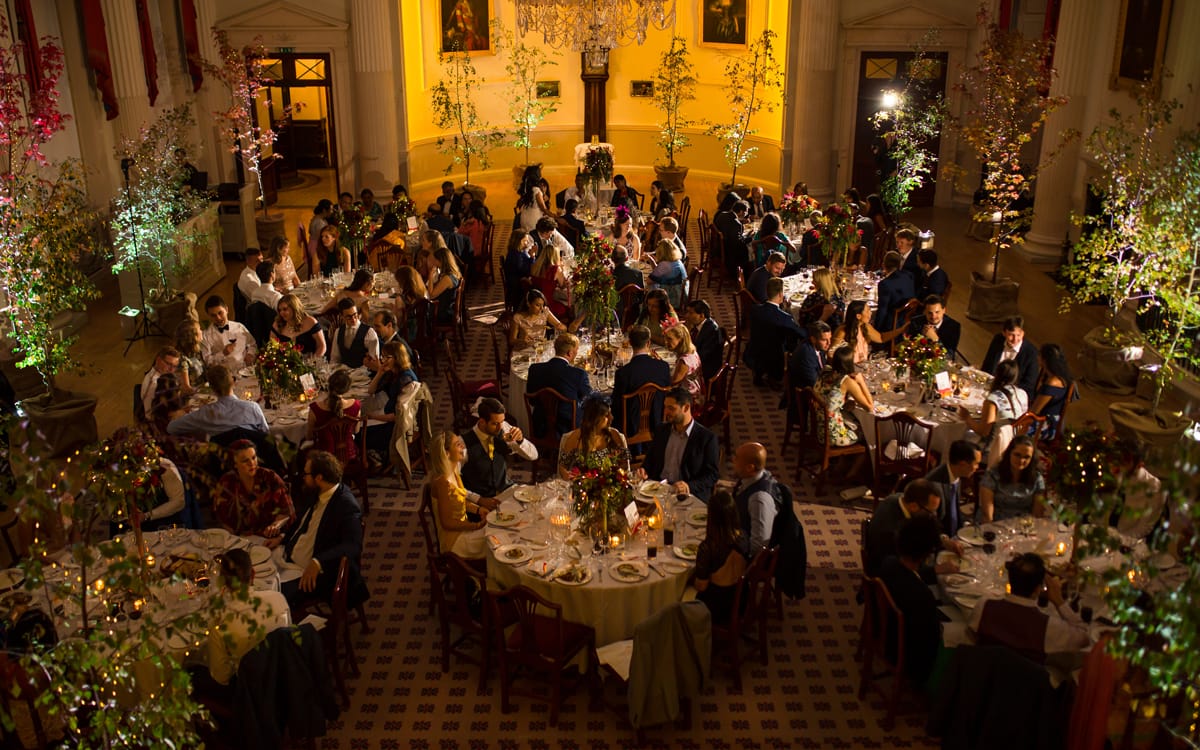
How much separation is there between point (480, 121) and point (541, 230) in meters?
9.01

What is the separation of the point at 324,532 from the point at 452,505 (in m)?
0.78

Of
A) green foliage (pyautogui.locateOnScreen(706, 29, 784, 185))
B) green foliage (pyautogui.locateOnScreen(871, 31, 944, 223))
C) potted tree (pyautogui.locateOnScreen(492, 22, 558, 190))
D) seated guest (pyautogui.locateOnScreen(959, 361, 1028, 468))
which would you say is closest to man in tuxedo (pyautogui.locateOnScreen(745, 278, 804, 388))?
seated guest (pyautogui.locateOnScreen(959, 361, 1028, 468))

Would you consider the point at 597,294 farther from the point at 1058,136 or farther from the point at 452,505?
the point at 1058,136

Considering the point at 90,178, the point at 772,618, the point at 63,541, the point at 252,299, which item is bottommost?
the point at 772,618

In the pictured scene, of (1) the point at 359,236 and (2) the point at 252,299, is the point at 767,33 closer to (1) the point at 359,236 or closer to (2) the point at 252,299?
(1) the point at 359,236

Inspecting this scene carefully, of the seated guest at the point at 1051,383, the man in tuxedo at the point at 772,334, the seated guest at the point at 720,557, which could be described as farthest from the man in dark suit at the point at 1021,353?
the seated guest at the point at 720,557

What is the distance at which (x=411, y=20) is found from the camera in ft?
62.9

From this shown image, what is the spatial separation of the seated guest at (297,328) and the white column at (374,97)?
878 centimetres

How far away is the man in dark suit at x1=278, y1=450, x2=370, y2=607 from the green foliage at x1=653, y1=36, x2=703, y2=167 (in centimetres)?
1370

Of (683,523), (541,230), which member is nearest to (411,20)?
(541,230)

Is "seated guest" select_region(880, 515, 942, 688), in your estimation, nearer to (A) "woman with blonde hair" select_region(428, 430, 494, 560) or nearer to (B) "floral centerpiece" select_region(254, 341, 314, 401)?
(A) "woman with blonde hair" select_region(428, 430, 494, 560)

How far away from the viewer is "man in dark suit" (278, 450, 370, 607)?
6.49 m

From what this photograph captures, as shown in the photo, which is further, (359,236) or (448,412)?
(359,236)

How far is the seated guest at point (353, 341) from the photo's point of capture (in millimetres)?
9312
